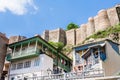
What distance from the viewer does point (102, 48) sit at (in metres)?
20.3

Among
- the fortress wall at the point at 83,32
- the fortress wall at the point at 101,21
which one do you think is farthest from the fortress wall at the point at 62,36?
the fortress wall at the point at 101,21

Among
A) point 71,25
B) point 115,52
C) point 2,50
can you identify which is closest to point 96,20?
point 71,25

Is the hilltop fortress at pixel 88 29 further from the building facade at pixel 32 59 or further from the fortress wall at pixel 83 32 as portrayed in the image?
the building facade at pixel 32 59

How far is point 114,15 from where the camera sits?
1844 inches

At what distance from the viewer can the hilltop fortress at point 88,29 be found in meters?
47.0

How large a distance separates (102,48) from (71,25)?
127 feet

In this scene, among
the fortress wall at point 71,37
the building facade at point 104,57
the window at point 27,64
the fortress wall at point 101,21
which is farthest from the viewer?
the fortress wall at point 71,37

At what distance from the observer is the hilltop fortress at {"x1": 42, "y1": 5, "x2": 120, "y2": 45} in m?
47.0

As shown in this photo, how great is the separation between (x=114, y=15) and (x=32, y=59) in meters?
25.2

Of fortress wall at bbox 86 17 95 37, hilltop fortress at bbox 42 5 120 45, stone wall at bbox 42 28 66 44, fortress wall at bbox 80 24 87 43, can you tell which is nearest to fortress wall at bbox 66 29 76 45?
hilltop fortress at bbox 42 5 120 45

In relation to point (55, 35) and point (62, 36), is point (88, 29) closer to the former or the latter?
point (62, 36)

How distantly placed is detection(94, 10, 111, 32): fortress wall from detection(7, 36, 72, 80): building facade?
18.5 metres

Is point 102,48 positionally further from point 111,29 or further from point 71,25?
point 71,25

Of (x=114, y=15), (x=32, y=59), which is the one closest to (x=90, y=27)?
(x=114, y=15)
